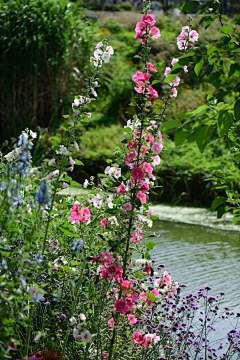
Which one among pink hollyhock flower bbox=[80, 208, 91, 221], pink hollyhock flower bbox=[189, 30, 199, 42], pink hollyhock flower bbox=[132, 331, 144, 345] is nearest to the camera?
pink hollyhock flower bbox=[132, 331, 144, 345]

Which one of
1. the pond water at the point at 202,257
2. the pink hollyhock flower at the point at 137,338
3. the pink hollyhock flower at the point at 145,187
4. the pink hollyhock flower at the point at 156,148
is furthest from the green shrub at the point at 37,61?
the pink hollyhock flower at the point at 137,338

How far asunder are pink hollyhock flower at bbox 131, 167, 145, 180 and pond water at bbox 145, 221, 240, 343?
1677mm

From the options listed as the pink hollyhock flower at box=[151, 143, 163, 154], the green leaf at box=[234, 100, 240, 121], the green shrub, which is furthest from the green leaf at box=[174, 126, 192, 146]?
the green shrub

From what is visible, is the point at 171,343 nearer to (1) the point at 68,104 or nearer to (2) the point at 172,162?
(2) the point at 172,162

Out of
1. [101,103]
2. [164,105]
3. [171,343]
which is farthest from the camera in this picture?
[101,103]

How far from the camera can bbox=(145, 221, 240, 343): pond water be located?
4184 millimetres

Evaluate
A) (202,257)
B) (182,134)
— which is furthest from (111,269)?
(202,257)

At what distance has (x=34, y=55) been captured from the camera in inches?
401

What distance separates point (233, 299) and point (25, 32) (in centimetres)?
801

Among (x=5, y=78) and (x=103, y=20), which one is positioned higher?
(x=103, y=20)

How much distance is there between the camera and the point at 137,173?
2113 millimetres

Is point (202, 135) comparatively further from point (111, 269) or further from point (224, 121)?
point (111, 269)

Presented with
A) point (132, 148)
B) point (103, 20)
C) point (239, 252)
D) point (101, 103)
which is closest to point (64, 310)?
point (132, 148)

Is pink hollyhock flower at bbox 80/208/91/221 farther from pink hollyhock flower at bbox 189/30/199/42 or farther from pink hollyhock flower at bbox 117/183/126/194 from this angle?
pink hollyhock flower at bbox 189/30/199/42
